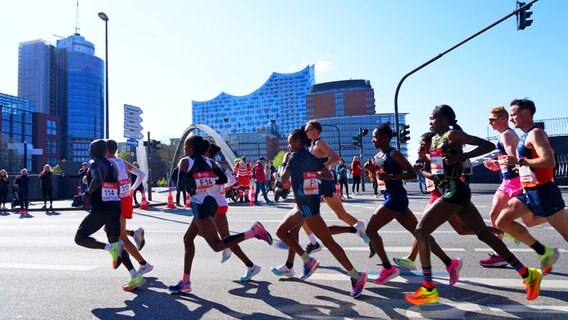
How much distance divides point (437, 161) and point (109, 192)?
12.3 ft

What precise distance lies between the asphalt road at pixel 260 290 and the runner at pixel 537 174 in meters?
0.57

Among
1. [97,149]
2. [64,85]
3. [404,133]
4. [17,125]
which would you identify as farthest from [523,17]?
[64,85]

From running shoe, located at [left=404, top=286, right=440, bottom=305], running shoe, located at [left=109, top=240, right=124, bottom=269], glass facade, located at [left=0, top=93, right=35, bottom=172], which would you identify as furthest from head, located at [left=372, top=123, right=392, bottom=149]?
glass facade, located at [left=0, top=93, right=35, bottom=172]

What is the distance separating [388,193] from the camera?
4988 mm

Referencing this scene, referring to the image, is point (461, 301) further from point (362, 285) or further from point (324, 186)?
point (324, 186)

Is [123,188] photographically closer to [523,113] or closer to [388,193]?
[388,193]

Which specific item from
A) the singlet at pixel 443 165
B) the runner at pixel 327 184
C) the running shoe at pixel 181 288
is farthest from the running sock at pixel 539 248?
the running shoe at pixel 181 288

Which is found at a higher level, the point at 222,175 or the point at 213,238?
the point at 222,175

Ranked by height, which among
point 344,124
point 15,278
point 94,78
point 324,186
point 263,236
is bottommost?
point 15,278

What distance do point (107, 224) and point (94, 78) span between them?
148793 mm

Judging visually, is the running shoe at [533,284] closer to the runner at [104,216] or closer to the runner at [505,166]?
the runner at [505,166]

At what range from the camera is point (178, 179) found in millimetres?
4930

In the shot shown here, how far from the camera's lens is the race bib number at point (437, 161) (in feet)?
14.0

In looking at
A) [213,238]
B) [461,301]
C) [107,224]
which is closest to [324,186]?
[213,238]
